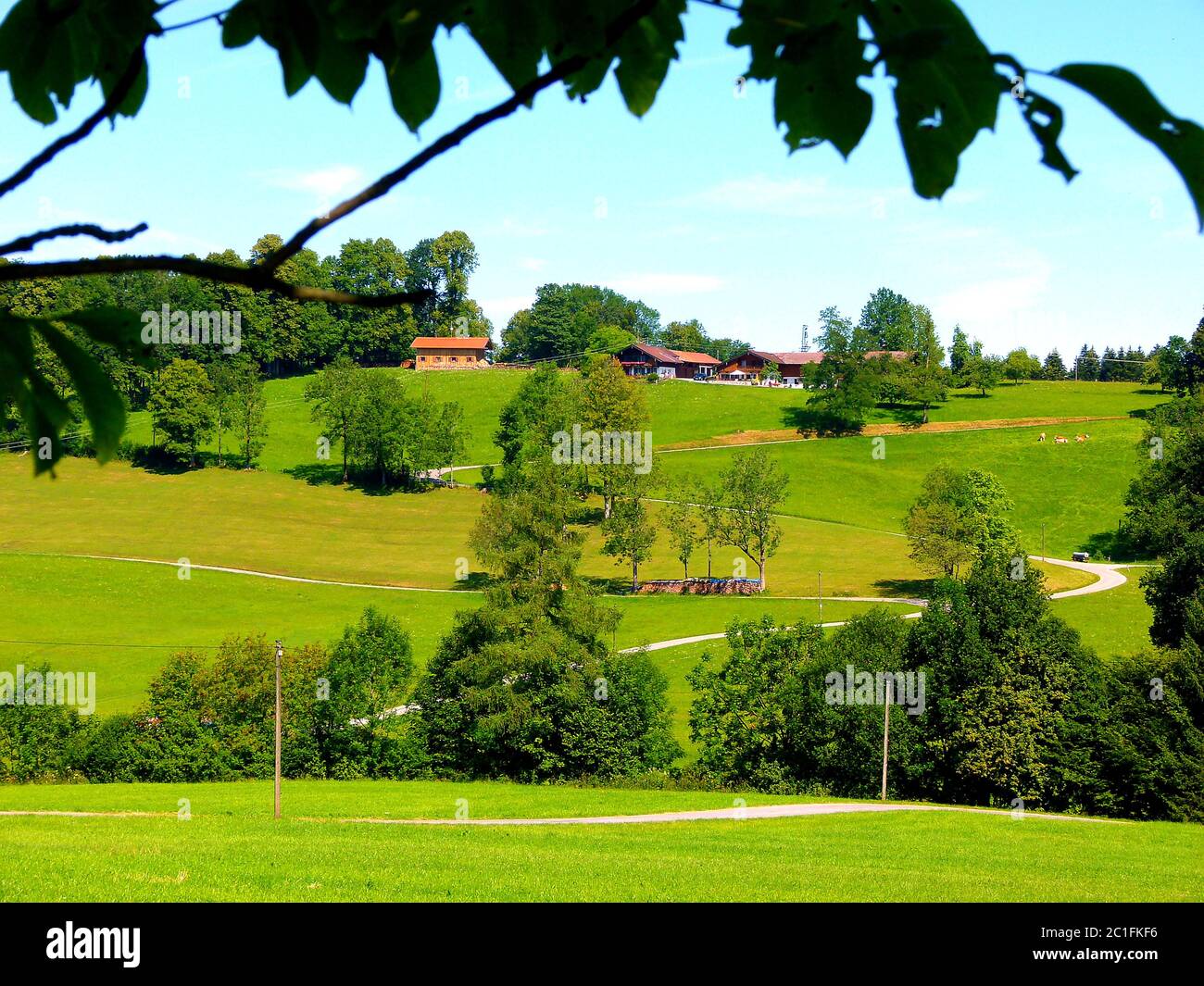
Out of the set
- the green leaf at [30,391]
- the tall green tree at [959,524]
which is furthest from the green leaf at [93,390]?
the tall green tree at [959,524]

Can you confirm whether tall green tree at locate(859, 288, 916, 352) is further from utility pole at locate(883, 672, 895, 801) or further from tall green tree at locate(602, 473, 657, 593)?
utility pole at locate(883, 672, 895, 801)

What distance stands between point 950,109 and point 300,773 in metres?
42.1

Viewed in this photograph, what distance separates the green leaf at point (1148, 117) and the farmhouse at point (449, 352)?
410ft

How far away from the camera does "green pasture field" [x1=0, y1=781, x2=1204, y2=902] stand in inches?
573

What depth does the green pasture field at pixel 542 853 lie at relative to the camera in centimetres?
1456

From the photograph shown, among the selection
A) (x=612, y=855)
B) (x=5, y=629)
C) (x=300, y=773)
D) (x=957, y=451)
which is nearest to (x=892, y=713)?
(x=612, y=855)

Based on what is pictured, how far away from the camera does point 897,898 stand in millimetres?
15484

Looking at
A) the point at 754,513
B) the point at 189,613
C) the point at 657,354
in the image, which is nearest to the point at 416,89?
the point at 189,613

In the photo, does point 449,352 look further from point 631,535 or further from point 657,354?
point 631,535

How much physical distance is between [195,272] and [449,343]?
130 meters

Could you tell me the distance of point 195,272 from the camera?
1.12 meters

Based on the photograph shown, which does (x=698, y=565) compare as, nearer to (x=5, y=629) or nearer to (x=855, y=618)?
(x=855, y=618)

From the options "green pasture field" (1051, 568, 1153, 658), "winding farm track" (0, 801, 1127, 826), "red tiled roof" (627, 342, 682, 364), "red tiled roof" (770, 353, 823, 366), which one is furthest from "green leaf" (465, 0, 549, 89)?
"red tiled roof" (770, 353, 823, 366)

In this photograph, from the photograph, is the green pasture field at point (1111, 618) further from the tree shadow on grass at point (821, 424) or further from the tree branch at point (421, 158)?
the tree branch at point (421, 158)
